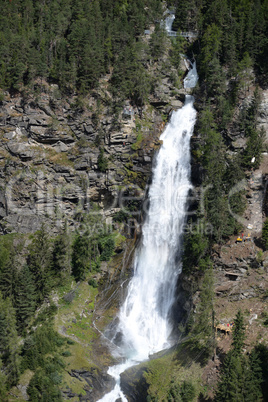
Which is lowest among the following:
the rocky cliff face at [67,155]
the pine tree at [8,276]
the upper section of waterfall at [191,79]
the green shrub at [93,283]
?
the green shrub at [93,283]

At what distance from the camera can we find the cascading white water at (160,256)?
178ft

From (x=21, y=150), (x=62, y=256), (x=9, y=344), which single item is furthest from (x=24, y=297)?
(x=21, y=150)

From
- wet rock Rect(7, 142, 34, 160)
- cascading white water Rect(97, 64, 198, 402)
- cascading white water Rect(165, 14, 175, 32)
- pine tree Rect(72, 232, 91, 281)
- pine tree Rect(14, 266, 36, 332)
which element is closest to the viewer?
pine tree Rect(14, 266, 36, 332)

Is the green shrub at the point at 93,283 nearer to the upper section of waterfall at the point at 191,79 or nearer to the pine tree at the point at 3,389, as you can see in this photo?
the pine tree at the point at 3,389

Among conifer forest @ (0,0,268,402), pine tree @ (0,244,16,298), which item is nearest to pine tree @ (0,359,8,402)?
conifer forest @ (0,0,268,402)

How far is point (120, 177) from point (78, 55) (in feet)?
80.4

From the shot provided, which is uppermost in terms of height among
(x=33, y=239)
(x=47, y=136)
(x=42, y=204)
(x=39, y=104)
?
(x=39, y=104)

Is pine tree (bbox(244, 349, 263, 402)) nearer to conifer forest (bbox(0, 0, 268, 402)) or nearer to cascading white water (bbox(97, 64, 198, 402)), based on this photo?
conifer forest (bbox(0, 0, 268, 402))

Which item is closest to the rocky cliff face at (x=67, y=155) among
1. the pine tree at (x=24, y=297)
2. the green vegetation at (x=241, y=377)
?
the pine tree at (x=24, y=297)

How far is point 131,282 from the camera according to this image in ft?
202

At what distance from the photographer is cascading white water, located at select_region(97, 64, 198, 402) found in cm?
5427

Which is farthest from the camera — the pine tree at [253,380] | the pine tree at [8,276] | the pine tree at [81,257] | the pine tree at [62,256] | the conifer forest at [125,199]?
the pine tree at [81,257]

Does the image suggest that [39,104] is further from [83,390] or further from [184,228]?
[83,390]

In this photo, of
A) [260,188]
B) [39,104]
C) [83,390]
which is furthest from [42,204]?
[260,188]
